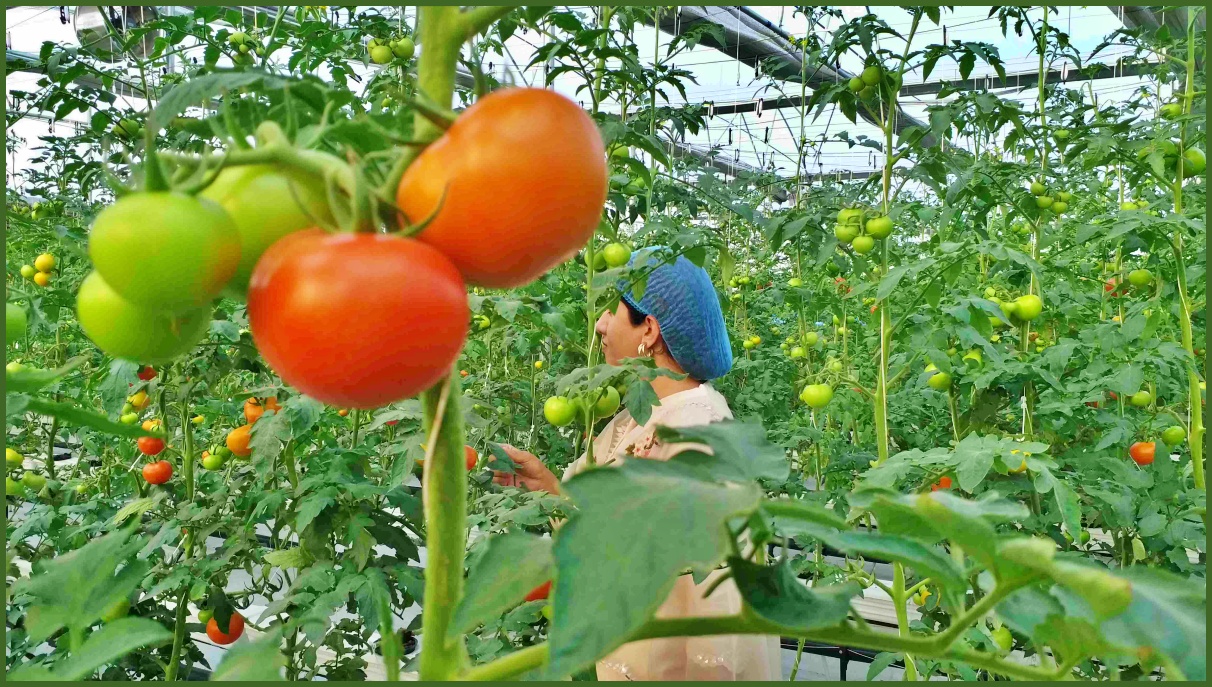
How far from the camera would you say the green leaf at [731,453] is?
0.40 meters

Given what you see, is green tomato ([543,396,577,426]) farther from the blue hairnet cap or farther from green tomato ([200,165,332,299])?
green tomato ([200,165,332,299])

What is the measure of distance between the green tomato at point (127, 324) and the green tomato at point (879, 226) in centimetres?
184

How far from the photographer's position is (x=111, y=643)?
0.42 m

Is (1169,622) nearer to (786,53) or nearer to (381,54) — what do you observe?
(381,54)

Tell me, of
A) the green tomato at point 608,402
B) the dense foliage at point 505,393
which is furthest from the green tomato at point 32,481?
the green tomato at point 608,402

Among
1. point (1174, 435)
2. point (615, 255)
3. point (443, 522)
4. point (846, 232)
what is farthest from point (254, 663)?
point (1174, 435)

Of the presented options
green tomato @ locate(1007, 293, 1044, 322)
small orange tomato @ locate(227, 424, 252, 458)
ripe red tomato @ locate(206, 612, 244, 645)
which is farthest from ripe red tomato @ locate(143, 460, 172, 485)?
green tomato @ locate(1007, 293, 1044, 322)

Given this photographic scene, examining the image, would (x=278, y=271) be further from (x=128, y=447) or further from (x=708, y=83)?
(x=708, y=83)

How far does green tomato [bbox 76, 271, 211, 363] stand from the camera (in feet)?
1.35

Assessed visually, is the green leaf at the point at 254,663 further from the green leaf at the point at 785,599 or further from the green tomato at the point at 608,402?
the green tomato at the point at 608,402

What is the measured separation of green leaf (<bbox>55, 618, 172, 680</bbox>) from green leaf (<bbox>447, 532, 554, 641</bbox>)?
0.15m

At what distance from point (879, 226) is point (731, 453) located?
1753mm

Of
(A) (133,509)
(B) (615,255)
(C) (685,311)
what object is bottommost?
(A) (133,509)

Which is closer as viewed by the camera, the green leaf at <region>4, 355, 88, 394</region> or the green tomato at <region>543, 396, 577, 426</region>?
the green leaf at <region>4, 355, 88, 394</region>
